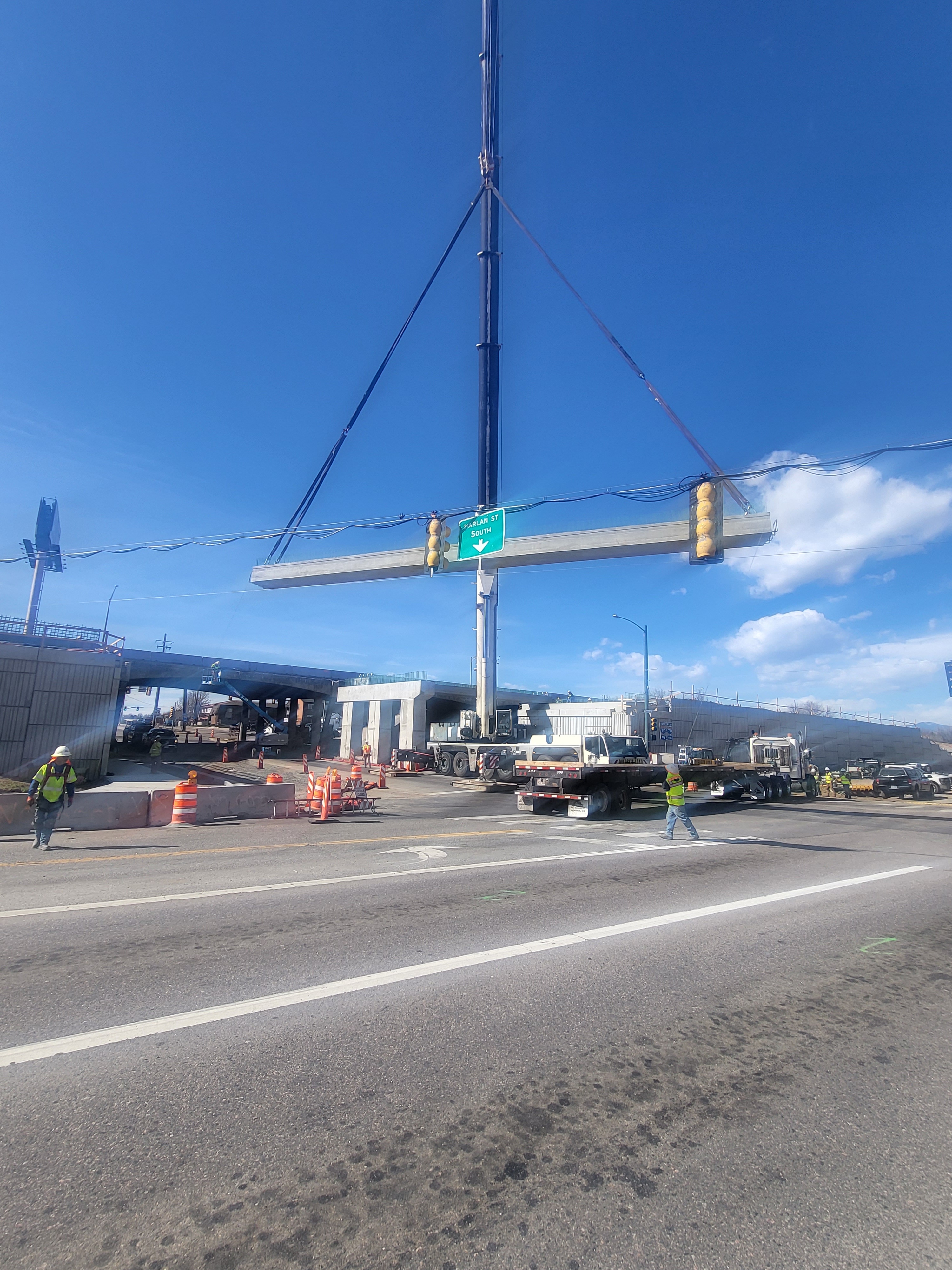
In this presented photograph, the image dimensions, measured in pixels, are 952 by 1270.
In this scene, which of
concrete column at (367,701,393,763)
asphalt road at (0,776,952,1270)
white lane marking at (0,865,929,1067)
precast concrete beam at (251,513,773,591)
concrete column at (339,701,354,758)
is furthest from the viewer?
concrete column at (339,701,354,758)

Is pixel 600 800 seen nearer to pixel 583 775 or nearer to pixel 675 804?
pixel 583 775

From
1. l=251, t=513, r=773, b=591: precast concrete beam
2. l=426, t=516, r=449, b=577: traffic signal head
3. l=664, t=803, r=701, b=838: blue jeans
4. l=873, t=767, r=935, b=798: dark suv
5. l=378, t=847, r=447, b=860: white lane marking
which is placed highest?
l=251, t=513, r=773, b=591: precast concrete beam

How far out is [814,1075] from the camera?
3.73 meters

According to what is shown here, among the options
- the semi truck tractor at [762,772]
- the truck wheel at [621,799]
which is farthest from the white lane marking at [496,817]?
the semi truck tractor at [762,772]

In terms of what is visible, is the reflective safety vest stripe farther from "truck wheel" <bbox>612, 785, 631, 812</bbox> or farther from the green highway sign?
"truck wheel" <bbox>612, 785, 631, 812</bbox>

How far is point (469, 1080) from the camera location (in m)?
3.53

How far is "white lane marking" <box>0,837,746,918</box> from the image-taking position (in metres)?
6.77

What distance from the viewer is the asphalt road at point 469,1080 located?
2434 mm

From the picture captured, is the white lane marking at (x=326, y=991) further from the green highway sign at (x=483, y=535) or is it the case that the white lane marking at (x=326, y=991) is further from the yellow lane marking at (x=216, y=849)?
the green highway sign at (x=483, y=535)

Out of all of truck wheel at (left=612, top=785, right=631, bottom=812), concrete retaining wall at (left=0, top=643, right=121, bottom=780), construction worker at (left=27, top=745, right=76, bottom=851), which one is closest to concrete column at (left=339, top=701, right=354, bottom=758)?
concrete retaining wall at (left=0, top=643, right=121, bottom=780)

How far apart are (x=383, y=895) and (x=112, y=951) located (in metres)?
2.97

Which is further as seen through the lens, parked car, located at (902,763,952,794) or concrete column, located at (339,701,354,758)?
concrete column, located at (339,701,354,758)

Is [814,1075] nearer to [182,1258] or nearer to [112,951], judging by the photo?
[182,1258]

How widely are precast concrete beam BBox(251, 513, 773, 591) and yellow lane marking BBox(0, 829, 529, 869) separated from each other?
11.8m
